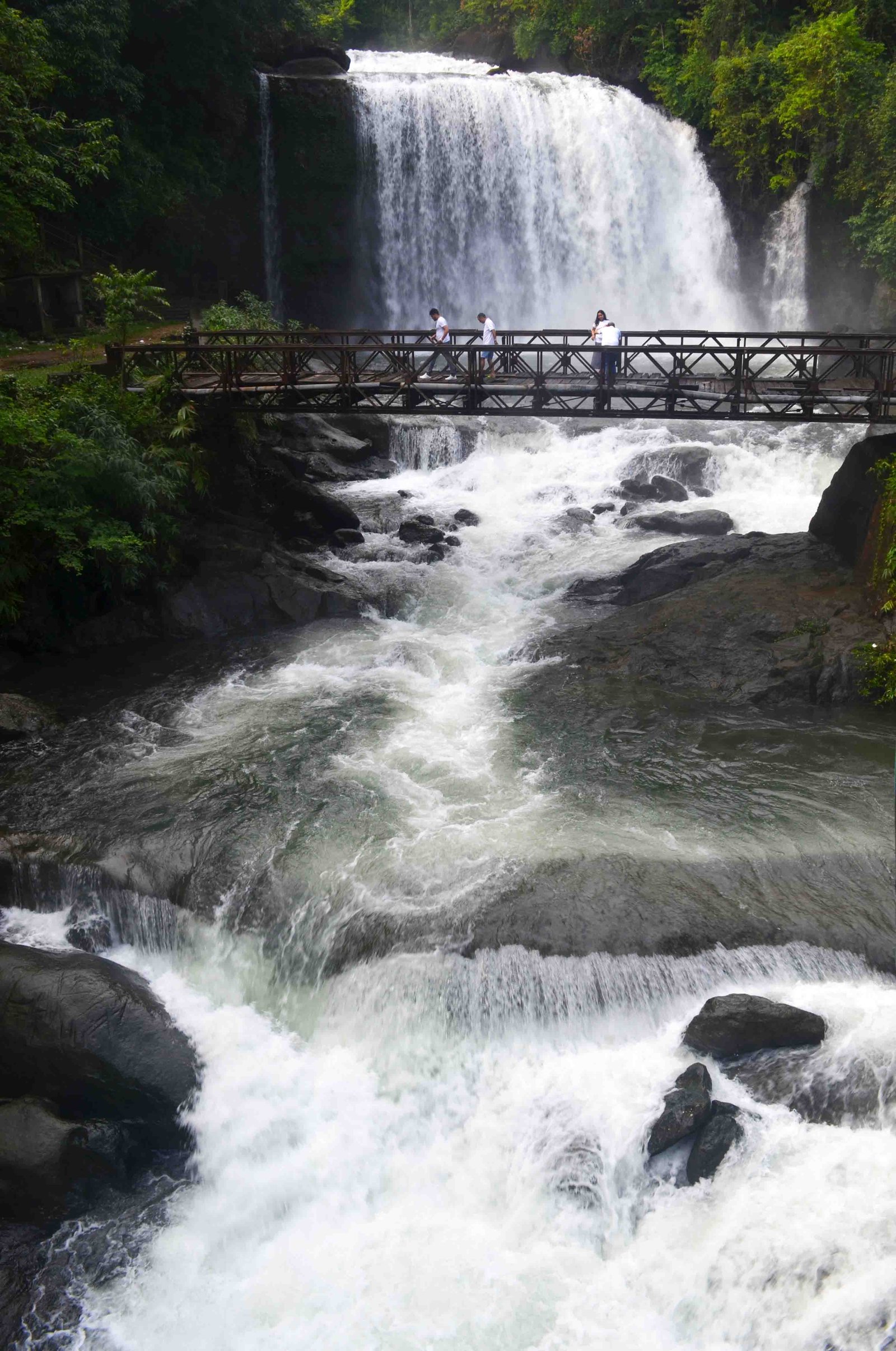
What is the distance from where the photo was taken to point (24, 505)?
16844mm

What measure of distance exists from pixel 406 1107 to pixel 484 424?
2177 cm

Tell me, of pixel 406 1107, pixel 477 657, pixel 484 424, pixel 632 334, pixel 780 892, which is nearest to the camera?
pixel 406 1107

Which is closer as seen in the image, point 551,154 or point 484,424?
point 484,424

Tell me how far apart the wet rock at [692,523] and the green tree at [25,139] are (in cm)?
1381

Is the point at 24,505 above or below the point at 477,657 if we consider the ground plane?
above

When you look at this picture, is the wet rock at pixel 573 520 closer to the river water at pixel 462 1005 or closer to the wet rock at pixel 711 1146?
the river water at pixel 462 1005

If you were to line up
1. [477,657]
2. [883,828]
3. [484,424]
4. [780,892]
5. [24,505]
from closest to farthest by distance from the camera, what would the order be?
[780,892] → [883,828] → [24,505] → [477,657] → [484,424]

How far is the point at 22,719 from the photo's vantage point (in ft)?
52.3

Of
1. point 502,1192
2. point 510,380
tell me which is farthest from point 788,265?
point 502,1192

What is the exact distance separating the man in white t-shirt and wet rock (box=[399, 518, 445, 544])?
3.75 metres

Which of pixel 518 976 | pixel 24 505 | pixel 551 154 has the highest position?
pixel 551 154

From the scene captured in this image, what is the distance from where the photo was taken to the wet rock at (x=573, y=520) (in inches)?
965

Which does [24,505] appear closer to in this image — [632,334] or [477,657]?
[477,657]

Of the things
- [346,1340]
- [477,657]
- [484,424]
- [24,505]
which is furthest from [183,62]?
[346,1340]
